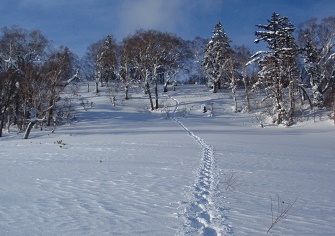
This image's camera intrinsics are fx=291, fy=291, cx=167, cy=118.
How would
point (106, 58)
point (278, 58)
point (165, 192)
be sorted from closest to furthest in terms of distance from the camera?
point (165, 192)
point (278, 58)
point (106, 58)

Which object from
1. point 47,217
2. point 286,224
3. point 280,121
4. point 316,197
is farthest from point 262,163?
point 280,121

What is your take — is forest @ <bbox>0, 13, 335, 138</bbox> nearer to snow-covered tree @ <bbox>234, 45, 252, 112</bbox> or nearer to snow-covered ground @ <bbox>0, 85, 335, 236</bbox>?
snow-covered tree @ <bbox>234, 45, 252, 112</bbox>

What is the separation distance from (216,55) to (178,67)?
7.18m

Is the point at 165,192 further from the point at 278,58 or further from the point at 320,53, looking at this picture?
the point at 320,53

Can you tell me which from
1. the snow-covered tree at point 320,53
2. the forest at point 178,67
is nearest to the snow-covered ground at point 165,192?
the forest at point 178,67

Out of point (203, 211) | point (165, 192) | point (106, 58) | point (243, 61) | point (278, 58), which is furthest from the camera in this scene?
point (106, 58)

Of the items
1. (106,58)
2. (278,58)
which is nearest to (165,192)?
(278,58)

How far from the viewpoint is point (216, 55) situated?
52188 mm

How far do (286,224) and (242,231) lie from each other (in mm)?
932

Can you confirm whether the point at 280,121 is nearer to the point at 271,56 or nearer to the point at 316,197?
the point at 271,56

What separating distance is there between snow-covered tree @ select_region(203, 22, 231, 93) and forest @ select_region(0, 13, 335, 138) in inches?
6.8

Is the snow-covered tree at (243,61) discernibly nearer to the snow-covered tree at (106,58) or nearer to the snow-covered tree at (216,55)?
the snow-covered tree at (216,55)

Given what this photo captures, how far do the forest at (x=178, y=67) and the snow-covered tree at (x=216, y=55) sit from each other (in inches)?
6.8

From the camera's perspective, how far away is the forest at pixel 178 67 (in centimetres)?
2797
